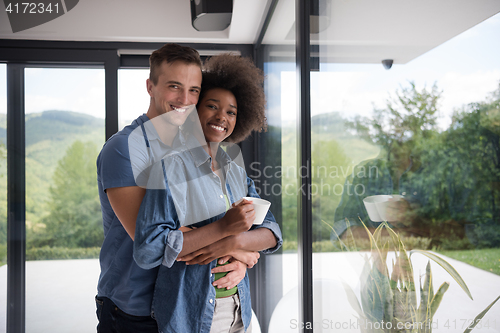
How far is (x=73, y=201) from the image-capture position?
7.45 ft

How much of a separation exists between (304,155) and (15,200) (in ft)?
6.84

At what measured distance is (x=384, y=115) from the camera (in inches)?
26.9

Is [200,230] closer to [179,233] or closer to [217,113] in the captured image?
[179,233]

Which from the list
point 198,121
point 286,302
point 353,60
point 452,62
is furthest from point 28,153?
point 452,62

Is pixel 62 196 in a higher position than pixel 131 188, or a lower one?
lower

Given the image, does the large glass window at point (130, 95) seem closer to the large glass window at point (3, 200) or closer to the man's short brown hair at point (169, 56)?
the large glass window at point (3, 200)

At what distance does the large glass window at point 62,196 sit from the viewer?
223 cm

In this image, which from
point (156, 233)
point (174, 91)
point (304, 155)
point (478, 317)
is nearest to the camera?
point (478, 317)

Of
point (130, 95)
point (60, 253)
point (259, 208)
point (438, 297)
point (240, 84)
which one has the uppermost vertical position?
point (130, 95)

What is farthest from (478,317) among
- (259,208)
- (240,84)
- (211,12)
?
(211,12)

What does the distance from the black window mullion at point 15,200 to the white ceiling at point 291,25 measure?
1.23ft

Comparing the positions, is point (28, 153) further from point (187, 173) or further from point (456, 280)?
point (456, 280)

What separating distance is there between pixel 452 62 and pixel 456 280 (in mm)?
356

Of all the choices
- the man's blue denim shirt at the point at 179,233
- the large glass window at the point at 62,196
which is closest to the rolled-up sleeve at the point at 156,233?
the man's blue denim shirt at the point at 179,233
